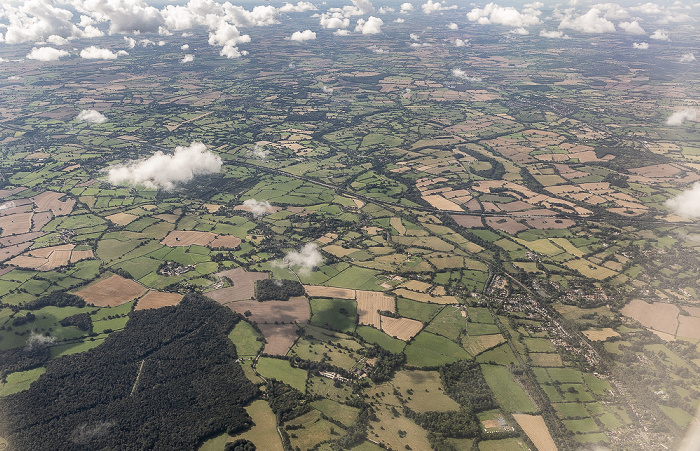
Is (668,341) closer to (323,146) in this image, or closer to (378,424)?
(378,424)

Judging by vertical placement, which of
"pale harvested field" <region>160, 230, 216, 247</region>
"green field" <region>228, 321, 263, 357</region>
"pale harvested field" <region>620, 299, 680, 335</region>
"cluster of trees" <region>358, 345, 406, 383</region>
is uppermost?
"pale harvested field" <region>620, 299, 680, 335</region>

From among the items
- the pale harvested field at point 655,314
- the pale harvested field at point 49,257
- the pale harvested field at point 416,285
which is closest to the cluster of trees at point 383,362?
the pale harvested field at point 416,285

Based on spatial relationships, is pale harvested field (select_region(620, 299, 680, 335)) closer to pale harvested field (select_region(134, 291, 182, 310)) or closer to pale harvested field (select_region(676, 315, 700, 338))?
pale harvested field (select_region(676, 315, 700, 338))

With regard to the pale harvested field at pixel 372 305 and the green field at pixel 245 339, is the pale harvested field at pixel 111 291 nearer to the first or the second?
the green field at pixel 245 339

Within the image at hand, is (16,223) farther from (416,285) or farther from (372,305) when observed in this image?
(416,285)

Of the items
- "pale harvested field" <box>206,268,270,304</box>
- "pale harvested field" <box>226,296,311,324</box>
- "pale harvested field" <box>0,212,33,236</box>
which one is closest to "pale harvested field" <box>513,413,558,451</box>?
"pale harvested field" <box>226,296,311,324</box>
